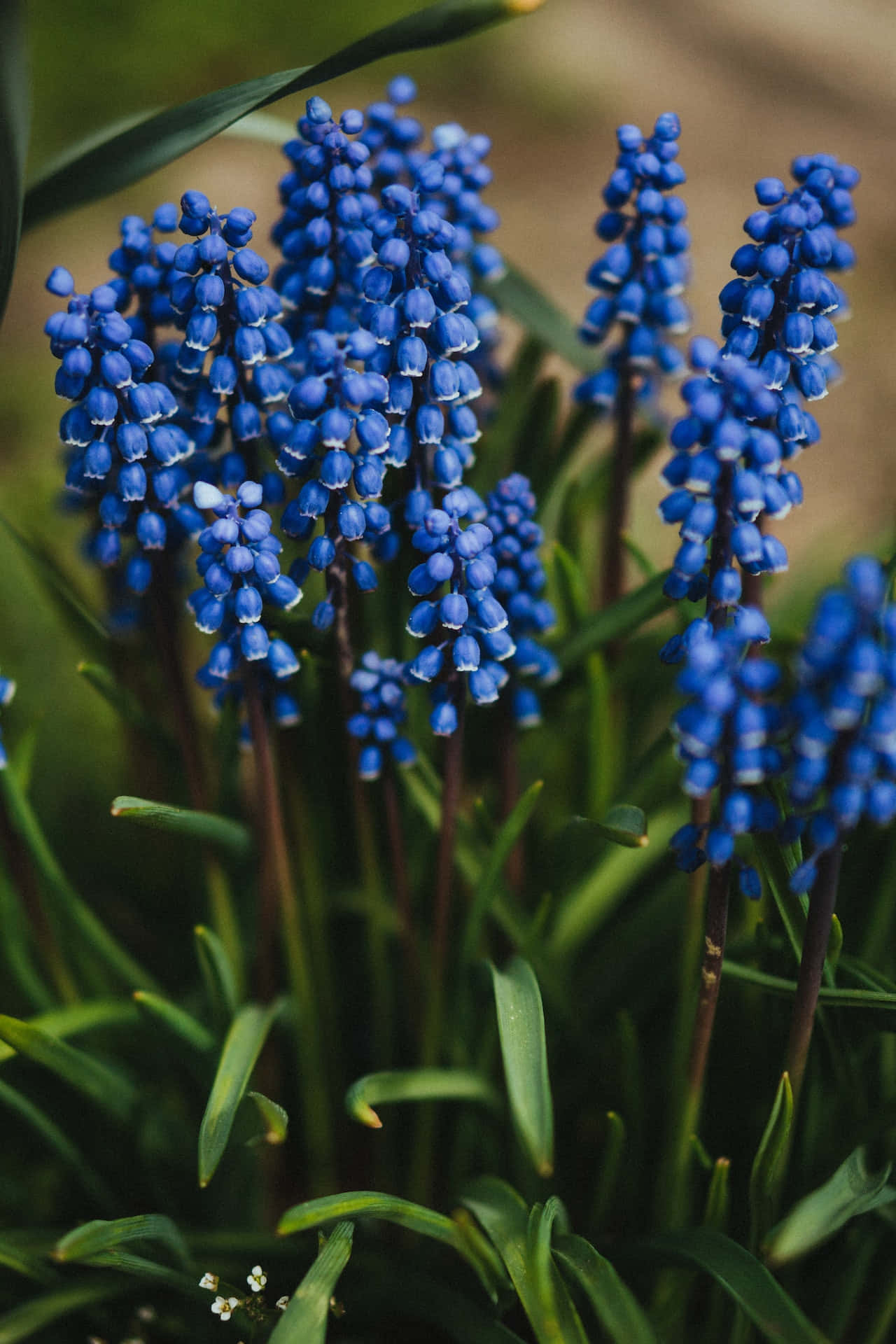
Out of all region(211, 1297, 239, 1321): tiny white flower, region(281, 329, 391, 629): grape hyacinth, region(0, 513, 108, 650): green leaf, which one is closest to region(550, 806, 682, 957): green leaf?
region(211, 1297, 239, 1321): tiny white flower

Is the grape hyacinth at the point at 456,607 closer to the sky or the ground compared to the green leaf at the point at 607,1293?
closer to the sky

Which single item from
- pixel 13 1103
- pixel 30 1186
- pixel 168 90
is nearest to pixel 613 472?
pixel 13 1103

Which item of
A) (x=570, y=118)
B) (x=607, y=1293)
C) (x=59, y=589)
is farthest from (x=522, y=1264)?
(x=570, y=118)

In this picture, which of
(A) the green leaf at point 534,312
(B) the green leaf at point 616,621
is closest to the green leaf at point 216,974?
(B) the green leaf at point 616,621

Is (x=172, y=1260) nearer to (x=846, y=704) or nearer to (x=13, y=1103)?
(x=13, y=1103)

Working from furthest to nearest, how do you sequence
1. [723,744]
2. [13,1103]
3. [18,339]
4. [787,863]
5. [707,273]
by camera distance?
1. [707,273]
2. [18,339]
3. [13,1103]
4. [787,863]
5. [723,744]

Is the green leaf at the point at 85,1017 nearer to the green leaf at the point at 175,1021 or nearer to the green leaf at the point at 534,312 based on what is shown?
the green leaf at the point at 175,1021

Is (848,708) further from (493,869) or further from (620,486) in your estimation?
(620,486)

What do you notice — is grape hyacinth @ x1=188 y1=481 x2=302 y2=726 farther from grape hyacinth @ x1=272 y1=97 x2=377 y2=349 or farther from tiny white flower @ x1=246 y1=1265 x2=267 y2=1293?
tiny white flower @ x1=246 y1=1265 x2=267 y2=1293
